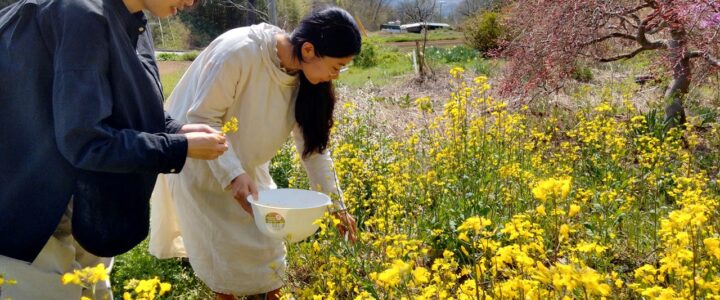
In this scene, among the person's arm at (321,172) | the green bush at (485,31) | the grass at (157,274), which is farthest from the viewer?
the green bush at (485,31)

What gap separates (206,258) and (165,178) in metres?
0.37

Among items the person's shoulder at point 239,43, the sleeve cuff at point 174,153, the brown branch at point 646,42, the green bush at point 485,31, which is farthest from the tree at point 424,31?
the sleeve cuff at point 174,153

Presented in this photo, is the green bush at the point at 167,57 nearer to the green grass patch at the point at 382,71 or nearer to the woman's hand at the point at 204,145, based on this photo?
the green grass patch at the point at 382,71

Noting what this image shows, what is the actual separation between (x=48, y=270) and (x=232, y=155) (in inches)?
30.8

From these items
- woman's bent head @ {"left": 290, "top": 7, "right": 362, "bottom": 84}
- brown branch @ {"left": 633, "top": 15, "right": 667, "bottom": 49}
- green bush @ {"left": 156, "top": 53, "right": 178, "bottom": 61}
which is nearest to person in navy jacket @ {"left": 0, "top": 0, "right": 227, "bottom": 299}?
woman's bent head @ {"left": 290, "top": 7, "right": 362, "bottom": 84}

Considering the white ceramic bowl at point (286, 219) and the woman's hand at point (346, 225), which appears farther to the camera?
the woman's hand at point (346, 225)

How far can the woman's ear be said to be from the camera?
7.42 ft

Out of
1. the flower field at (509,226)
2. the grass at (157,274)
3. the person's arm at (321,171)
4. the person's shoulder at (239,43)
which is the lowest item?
the grass at (157,274)

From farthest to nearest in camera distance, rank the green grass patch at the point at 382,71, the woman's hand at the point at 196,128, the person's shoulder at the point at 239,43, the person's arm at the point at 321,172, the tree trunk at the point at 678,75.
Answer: the green grass patch at the point at 382,71 → the tree trunk at the point at 678,75 → the person's arm at the point at 321,172 → the person's shoulder at the point at 239,43 → the woman's hand at the point at 196,128

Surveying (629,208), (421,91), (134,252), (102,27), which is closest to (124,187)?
(102,27)

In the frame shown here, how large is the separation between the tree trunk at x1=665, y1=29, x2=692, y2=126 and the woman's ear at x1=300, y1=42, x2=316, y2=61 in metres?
3.33

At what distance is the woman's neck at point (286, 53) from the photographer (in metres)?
2.40

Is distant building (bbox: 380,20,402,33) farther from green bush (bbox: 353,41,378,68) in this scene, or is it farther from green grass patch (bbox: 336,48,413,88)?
green bush (bbox: 353,41,378,68)

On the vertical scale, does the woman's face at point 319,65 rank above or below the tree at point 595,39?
above
